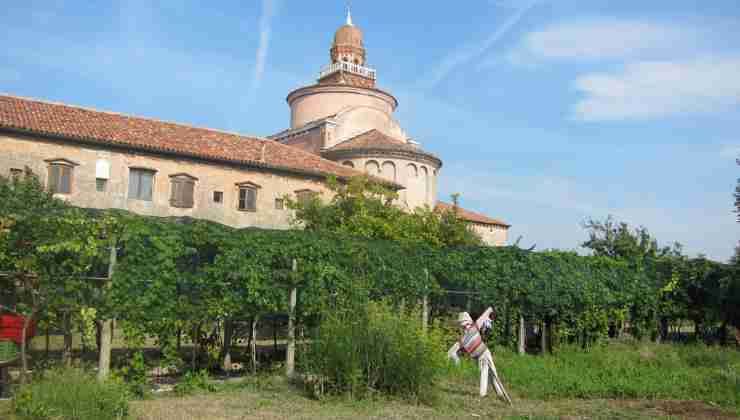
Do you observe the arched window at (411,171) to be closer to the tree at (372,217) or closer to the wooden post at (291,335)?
the tree at (372,217)

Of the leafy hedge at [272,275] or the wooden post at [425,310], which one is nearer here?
the leafy hedge at [272,275]

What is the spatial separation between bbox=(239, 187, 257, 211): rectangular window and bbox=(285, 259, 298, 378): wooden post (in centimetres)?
1719

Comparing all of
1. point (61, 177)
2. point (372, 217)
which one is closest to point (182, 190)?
point (61, 177)

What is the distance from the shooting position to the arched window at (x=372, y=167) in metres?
34.8

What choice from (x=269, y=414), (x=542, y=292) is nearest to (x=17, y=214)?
(x=269, y=414)

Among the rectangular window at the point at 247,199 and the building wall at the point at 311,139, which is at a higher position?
the building wall at the point at 311,139

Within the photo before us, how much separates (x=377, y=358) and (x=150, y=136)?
20489 mm

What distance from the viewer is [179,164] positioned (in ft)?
89.8

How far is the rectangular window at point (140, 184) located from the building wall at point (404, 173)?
11.4 metres

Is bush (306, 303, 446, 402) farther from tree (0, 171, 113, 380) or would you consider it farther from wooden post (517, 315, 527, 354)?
wooden post (517, 315, 527, 354)

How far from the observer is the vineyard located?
9.64 metres

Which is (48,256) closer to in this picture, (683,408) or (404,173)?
(683,408)

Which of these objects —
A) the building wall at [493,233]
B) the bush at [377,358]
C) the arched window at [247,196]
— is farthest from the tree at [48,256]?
the building wall at [493,233]

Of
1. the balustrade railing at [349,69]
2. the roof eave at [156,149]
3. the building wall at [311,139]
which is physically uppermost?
the balustrade railing at [349,69]
